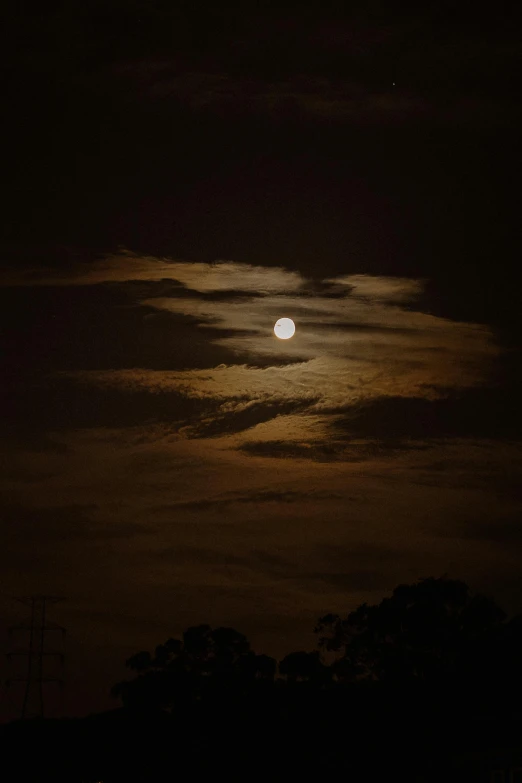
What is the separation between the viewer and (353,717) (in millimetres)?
33250

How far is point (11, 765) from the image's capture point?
45188 mm

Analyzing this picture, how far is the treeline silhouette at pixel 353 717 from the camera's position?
2752 centimetres

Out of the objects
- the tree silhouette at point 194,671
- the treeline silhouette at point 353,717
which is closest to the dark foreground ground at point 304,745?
the treeline silhouette at point 353,717

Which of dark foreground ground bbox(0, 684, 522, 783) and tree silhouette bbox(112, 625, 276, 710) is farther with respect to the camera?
tree silhouette bbox(112, 625, 276, 710)

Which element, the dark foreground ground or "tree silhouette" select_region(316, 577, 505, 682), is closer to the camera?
the dark foreground ground

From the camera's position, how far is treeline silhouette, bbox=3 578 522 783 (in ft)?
90.3

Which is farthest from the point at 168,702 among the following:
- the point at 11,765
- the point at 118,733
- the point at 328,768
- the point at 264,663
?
the point at 328,768

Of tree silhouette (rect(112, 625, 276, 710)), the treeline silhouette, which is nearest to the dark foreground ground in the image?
the treeline silhouette

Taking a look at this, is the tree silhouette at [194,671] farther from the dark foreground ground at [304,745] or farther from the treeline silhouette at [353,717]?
the dark foreground ground at [304,745]

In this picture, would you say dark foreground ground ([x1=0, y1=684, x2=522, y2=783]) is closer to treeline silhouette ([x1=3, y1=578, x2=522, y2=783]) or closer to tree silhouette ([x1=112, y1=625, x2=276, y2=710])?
treeline silhouette ([x1=3, y1=578, x2=522, y2=783])

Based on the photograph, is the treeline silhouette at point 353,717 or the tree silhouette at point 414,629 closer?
the treeline silhouette at point 353,717

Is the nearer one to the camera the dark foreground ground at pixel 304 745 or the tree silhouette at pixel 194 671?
the dark foreground ground at pixel 304 745

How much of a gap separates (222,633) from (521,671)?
55.6 meters

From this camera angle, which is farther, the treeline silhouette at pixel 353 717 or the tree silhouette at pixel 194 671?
the tree silhouette at pixel 194 671
